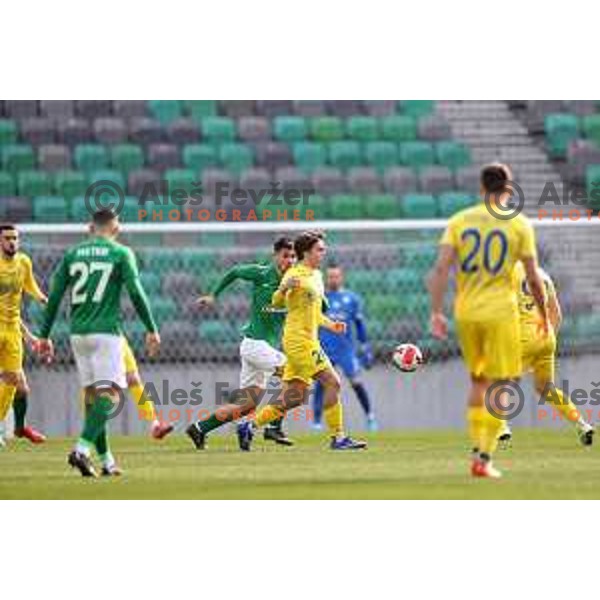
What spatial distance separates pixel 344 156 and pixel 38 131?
3.90 m

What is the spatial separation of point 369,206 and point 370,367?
353cm

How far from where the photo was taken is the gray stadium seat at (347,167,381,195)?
25.1m

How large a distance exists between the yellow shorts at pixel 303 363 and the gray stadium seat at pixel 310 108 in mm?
11854

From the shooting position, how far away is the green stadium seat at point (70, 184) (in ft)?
79.8

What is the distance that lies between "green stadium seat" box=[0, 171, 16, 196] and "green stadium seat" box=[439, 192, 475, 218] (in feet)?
17.2

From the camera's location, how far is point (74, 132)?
1005 inches

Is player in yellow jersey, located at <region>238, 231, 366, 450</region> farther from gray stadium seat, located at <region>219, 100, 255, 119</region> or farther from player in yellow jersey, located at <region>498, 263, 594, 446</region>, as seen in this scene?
gray stadium seat, located at <region>219, 100, 255, 119</region>

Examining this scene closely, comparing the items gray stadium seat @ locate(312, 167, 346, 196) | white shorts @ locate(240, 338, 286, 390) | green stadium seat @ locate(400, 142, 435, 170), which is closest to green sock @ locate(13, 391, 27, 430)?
white shorts @ locate(240, 338, 286, 390)

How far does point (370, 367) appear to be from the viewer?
21.9 meters

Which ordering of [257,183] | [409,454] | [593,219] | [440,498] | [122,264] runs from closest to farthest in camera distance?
[440,498]
[122,264]
[409,454]
[593,219]
[257,183]

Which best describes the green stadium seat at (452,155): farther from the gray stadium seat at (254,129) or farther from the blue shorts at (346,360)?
the blue shorts at (346,360)

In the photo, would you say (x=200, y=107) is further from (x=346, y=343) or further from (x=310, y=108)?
(x=346, y=343)
